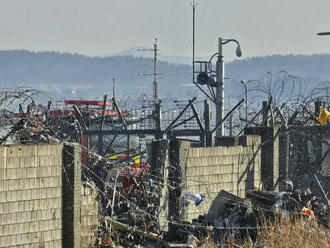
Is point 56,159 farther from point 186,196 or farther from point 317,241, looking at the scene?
point 317,241

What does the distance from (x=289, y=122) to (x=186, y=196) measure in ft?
21.2

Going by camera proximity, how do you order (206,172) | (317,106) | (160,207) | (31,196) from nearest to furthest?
(31,196), (160,207), (206,172), (317,106)

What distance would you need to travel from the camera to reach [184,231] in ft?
49.5

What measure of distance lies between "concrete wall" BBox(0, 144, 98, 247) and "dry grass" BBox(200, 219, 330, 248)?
7.37ft

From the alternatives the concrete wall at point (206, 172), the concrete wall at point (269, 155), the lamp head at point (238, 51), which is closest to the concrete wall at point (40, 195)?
the concrete wall at point (206, 172)

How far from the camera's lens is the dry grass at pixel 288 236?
14.0m

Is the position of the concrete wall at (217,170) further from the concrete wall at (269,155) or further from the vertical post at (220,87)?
the vertical post at (220,87)

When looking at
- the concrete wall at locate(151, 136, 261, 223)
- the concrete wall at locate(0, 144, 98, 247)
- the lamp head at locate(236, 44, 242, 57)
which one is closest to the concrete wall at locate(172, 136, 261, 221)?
the concrete wall at locate(151, 136, 261, 223)

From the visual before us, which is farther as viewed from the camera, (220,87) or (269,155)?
(220,87)

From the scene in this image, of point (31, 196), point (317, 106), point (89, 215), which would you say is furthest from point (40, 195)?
point (317, 106)

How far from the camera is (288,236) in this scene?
46.0ft

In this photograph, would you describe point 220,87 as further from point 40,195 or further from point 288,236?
point 40,195

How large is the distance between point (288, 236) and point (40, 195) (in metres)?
3.84

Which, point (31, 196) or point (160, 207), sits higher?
point (31, 196)
